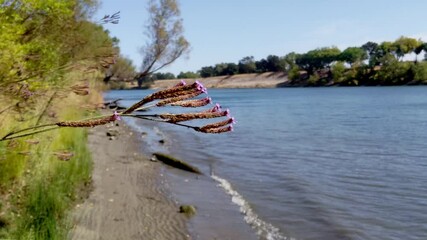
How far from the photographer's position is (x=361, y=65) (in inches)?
5719

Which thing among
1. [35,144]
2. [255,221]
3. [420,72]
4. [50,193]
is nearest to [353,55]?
[420,72]

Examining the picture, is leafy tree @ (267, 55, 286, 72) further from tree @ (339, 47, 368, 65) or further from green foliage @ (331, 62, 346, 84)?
green foliage @ (331, 62, 346, 84)

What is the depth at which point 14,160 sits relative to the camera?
295 inches

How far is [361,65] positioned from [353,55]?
12.2 meters

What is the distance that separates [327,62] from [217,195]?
162 m

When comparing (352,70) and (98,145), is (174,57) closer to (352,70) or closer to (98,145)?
(98,145)

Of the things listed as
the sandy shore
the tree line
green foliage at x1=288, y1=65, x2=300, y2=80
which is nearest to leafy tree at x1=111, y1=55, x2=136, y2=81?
the sandy shore

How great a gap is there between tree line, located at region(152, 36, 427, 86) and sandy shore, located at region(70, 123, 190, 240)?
93.2 m

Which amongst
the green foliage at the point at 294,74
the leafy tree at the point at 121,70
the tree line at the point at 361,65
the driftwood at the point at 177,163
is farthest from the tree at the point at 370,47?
the driftwood at the point at 177,163

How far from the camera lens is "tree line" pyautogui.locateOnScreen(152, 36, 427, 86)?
12888 centimetres

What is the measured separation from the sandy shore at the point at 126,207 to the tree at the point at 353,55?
150119 mm

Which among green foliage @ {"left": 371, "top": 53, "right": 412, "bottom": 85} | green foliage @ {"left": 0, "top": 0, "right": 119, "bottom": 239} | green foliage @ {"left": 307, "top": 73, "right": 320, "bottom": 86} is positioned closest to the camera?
green foliage @ {"left": 0, "top": 0, "right": 119, "bottom": 239}

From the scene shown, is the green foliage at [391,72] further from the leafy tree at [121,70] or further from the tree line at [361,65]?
the leafy tree at [121,70]

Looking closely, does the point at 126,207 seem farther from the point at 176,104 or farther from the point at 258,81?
the point at 258,81
